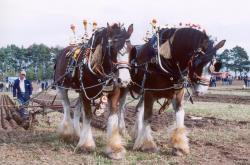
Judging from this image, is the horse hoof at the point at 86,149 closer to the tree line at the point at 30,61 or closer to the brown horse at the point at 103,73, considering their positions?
the brown horse at the point at 103,73

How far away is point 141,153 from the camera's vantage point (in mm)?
8117

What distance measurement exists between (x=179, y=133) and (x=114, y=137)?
126cm

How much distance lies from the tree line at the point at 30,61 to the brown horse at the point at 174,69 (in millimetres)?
72278

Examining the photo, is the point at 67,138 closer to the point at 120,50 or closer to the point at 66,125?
the point at 66,125

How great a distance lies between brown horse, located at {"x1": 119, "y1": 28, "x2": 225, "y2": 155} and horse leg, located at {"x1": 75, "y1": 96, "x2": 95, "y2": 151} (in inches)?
35.3

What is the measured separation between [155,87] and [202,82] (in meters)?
1.13

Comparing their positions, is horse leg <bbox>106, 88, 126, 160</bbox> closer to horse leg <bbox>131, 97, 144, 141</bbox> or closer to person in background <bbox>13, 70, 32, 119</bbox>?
horse leg <bbox>131, 97, 144, 141</bbox>

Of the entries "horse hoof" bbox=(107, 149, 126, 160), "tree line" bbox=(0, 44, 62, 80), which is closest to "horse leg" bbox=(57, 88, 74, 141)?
Result: "horse hoof" bbox=(107, 149, 126, 160)

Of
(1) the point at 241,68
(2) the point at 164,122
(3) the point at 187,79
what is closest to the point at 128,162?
(3) the point at 187,79

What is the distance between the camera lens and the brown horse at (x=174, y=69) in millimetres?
7505

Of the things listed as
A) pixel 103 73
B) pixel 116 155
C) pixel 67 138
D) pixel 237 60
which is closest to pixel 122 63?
pixel 103 73

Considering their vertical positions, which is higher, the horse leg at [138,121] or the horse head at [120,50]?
the horse head at [120,50]

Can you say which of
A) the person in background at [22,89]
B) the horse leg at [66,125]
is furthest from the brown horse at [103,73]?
the person in background at [22,89]

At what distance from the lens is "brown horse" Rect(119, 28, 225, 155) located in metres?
7.51
